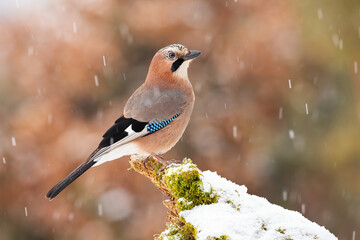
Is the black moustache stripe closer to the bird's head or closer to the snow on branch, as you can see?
the bird's head

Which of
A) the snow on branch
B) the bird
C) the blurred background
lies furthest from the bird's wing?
the blurred background

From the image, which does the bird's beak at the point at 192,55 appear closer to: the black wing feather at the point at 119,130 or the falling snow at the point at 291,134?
the black wing feather at the point at 119,130

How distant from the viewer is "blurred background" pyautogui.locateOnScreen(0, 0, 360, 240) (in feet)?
33.2

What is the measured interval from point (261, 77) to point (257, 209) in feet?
26.9

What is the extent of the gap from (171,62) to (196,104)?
5.01 meters

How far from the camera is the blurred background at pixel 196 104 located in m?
10.1

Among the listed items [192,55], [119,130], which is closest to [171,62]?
[192,55]

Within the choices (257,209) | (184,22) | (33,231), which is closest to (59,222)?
(33,231)

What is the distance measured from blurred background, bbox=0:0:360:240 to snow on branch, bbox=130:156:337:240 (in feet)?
21.8

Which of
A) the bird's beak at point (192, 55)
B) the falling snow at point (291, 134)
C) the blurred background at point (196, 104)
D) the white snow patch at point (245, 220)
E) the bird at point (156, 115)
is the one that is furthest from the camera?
the falling snow at point (291, 134)

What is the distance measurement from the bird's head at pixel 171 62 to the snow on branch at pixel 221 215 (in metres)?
2.04

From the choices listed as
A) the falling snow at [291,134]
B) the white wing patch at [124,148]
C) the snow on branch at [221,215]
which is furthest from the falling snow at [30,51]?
the snow on branch at [221,215]

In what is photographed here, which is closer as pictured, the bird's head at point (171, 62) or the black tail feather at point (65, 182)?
the black tail feather at point (65, 182)

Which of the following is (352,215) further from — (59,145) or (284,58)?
(59,145)
